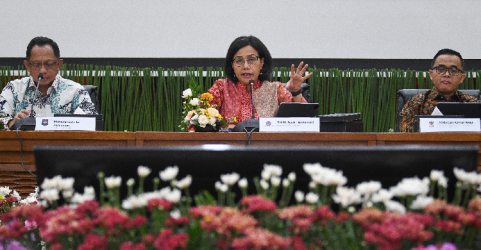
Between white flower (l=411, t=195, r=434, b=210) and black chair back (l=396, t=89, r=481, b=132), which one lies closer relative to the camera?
white flower (l=411, t=195, r=434, b=210)

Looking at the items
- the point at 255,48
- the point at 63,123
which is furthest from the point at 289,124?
the point at 255,48

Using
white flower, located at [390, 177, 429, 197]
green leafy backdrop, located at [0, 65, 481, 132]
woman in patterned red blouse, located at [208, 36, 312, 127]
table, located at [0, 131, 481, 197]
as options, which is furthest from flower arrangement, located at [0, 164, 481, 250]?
green leafy backdrop, located at [0, 65, 481, 132]

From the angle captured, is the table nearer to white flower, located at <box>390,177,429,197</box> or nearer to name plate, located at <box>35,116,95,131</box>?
name plate, located at <box>35,116,95,131</box>

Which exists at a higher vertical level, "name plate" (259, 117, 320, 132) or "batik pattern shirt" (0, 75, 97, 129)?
"batik pattern shirt" (0, 75, 97, 129)

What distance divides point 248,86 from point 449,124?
3.80 ft

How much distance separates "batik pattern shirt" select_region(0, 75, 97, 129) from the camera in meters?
2.28

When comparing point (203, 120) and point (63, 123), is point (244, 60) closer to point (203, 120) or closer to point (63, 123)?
point (203, 120)

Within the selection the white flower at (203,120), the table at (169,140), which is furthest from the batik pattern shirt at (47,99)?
the white flower at (203,120)

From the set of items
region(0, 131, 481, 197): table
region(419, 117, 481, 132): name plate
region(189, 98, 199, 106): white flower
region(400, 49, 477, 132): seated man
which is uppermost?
region(400, 49, 477, 132): seated man

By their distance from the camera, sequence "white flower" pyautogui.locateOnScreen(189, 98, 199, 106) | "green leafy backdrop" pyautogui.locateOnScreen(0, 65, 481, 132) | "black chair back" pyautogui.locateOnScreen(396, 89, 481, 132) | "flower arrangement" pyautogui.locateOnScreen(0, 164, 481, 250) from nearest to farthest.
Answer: "flower arrangement" pyautogui.locateOnScreen(0, 164, 481, 250), "white flower" pyautogui.locateOnScreen(189, 98, 199, 106), "black chair back" pyautogui.locateOnScreen(396, 89, 481, 132), "green leafy backdrop" pyautogui.locateOnScreen(0, 65, 481, 132)

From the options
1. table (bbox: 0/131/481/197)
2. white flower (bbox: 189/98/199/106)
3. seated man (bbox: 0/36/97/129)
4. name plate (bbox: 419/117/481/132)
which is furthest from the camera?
seated man (bbox: 0/36/97/129)

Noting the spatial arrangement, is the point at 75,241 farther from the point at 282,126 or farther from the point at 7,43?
the point at 7,43

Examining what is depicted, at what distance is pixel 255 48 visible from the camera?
2303 mm

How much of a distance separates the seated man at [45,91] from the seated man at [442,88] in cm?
187
